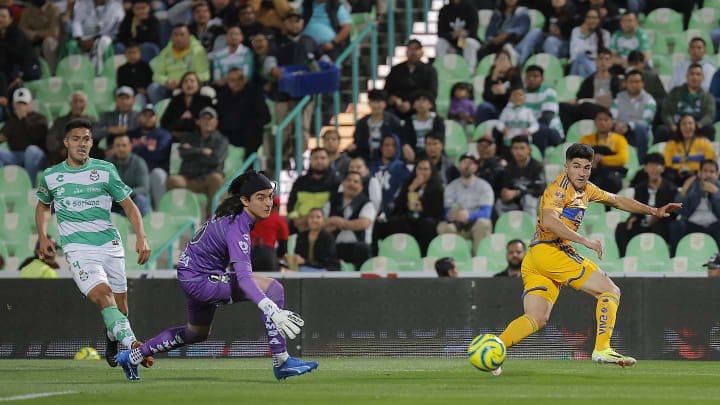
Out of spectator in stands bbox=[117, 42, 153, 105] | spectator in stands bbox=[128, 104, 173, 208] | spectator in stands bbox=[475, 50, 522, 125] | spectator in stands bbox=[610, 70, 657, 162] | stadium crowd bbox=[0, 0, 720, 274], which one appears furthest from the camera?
spectator in stands bbox=[117, 42, 153, 105]

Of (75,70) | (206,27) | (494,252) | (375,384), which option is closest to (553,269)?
(375,384)

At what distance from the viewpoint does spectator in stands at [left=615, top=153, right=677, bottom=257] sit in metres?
15.4

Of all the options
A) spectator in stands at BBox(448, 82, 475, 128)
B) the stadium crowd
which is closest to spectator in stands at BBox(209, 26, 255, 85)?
the stadium crowd

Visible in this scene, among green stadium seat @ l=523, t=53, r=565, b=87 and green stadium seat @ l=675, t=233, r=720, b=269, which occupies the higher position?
green stadium seat @ l=523, t=53, r=565, b=87

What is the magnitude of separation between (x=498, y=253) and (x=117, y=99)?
7.22 m

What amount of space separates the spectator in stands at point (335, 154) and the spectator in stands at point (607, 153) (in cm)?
364

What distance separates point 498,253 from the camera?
15352 millimetres

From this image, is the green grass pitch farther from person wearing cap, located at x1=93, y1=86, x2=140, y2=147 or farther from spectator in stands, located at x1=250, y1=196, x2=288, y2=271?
person wearing cap, located at x1=93, y1=86, x2=140, y2=147

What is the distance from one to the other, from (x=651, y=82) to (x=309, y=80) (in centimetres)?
539

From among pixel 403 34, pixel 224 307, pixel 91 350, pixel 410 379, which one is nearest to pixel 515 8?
pixel 403 34

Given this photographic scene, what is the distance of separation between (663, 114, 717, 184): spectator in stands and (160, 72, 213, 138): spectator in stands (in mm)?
7261

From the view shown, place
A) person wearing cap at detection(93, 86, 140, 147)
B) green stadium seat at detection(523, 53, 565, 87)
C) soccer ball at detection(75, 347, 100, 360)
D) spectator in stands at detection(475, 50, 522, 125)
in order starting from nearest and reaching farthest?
soccer ball at detection(75, 347, 100, 360)
spectator in stands at detection(475, 50, 522, 125)
green stadium seat at detection(523, 53, 565, 87)
person wearing cap at detection(93, 86, 140, 147)

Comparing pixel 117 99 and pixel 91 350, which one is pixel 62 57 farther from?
pixel 91 350

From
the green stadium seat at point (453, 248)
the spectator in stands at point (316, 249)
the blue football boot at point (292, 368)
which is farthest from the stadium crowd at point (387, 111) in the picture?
the blue football boot at point (292, 368)
